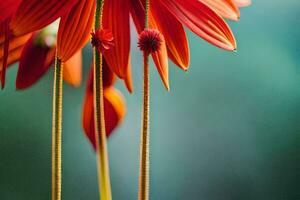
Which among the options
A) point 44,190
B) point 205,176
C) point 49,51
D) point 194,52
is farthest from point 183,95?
point 49,51

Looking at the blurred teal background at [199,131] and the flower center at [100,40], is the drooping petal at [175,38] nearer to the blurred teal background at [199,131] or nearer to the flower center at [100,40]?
the flower center at [100,40]

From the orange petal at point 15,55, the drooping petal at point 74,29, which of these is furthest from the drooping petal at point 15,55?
the drooping petal at point 74,29

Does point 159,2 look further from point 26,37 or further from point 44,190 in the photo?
point 44,190

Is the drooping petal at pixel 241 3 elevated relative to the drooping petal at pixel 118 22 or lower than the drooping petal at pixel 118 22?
elevated

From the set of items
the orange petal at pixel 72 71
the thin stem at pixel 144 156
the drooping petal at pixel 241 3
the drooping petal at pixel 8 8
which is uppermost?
the drooping petal at pixel 241 3

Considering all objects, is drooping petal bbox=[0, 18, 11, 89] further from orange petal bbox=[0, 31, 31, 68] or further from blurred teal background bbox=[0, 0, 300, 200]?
blurred teal background bbox=[0, 0, 300, 200]

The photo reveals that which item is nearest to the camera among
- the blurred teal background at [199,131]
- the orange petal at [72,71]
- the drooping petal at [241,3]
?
the drooping petal at [241,3]
